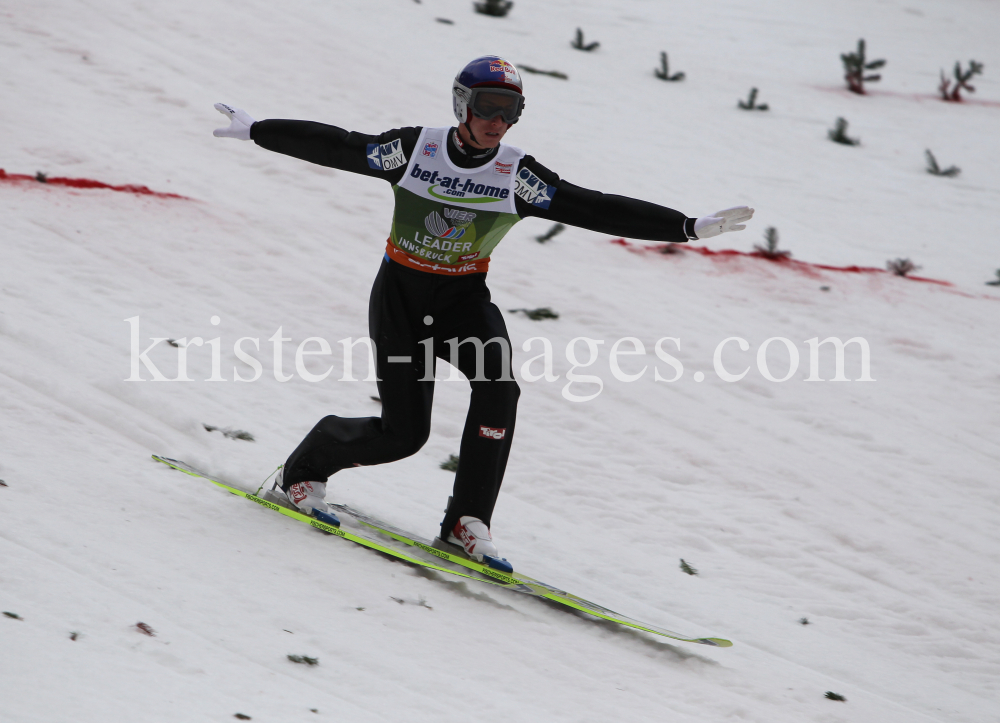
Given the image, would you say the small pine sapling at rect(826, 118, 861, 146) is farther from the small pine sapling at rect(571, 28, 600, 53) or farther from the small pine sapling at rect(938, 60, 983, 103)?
the small pine sapling at rect(571, 28, 600, 53)

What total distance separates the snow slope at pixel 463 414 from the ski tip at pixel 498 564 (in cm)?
12

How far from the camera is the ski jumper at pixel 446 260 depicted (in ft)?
13.2

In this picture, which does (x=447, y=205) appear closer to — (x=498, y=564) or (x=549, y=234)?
(x=498, y=564)

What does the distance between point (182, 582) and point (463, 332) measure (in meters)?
1.58

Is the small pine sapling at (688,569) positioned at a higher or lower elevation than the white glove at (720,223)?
lower

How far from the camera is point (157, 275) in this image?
21.8ft

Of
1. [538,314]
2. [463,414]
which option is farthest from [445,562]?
[538,314]

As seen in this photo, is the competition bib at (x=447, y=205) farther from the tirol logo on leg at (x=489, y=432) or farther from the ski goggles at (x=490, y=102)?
the tirol logo on leg at (x=489, y=432)

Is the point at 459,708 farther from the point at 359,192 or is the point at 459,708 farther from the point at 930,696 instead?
the point at 359,192

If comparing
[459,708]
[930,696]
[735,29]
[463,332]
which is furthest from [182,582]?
[735,29]

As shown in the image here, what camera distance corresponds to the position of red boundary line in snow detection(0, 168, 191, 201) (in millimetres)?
7285

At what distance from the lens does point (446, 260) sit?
414 centimetres

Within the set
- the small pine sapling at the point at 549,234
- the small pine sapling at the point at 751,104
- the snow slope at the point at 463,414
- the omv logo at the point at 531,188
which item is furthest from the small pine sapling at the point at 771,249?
the omv logo at the point at 531,188

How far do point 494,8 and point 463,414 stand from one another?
1000cm
